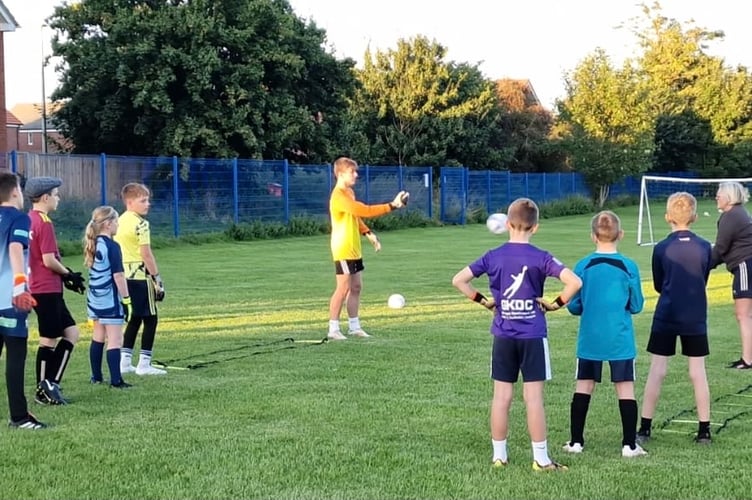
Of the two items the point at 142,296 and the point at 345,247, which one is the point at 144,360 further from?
the point at 345,247

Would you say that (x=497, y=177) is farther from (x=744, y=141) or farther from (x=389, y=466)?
(x=389, y=466)

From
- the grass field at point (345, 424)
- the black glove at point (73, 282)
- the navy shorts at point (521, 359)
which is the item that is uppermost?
the black glove at point (73, 282)

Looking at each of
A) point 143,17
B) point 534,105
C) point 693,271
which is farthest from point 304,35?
point 693,271

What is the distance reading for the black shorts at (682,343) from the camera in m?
5.95

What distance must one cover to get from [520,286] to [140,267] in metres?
4.17

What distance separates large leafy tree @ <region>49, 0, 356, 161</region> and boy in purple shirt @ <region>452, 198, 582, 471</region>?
26202mm

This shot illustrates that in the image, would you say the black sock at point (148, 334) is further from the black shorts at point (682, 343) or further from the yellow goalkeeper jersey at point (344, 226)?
the black shorts at point (682, 343)

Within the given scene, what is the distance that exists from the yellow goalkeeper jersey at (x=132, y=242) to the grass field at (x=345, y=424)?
101 centimetres

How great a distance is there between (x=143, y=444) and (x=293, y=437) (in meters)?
0.97

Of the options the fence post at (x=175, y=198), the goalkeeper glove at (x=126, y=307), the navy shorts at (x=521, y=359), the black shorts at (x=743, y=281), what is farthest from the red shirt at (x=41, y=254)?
the fence post at (x=175, y=198)

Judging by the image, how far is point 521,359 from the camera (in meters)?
5.20

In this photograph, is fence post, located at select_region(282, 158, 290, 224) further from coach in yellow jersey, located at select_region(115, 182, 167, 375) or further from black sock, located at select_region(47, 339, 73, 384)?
black sock, located at select_region(47, 339, 73, 384)

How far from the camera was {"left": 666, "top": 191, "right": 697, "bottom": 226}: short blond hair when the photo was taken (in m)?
6.06

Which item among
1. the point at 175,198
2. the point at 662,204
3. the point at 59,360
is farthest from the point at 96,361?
the point at 662,204
